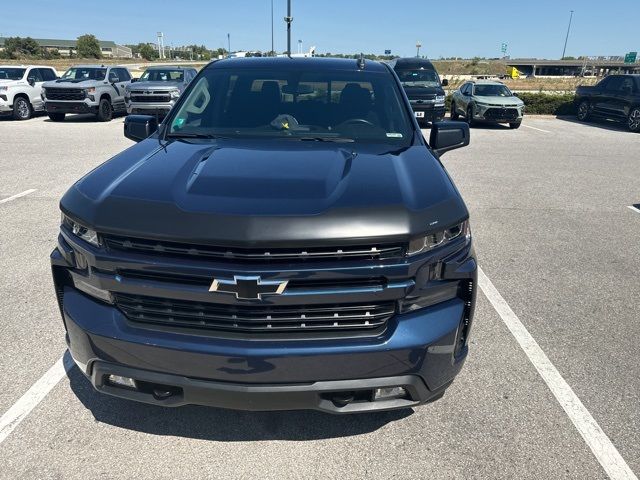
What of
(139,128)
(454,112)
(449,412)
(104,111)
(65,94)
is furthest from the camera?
(454,112)

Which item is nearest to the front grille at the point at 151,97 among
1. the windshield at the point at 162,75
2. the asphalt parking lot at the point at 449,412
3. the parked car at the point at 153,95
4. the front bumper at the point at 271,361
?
the parked car at the point at 153,95

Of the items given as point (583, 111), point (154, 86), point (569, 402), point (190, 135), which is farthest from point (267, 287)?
point (583, 111)

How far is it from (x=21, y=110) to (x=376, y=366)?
18.9 meters

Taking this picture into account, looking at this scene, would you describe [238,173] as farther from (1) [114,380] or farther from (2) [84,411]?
(2) [84,411]

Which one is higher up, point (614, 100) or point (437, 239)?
point (437, 239)

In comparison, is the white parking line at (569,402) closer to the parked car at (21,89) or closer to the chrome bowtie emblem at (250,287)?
the chrome bowtie emblem at (250,287)

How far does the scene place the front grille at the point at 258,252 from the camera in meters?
2.01

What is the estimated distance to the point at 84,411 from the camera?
2.78 meters

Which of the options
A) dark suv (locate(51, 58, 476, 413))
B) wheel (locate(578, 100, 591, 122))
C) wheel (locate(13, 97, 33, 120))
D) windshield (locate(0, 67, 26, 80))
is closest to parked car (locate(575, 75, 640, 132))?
wheel (locate(578, 100, 591, 122))

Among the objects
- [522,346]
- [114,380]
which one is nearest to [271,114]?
[114,380]

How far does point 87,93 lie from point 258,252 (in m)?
16.7

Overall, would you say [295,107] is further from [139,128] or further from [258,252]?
[258,252]

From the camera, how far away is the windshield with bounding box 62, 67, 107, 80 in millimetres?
17391

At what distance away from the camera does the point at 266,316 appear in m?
2.06
